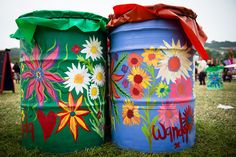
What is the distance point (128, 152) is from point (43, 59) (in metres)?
1.42

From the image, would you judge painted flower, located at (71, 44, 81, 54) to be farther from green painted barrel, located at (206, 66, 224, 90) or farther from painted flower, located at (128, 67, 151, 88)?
green painted barrel, located at (206, 66, 224, 90)

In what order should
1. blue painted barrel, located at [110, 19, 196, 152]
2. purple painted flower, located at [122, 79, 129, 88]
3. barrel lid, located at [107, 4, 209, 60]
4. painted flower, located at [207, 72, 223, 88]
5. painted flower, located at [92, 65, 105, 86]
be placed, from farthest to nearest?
1. painted flower, located at [207, 72, 223, 88]
2. painted flower, located at [92, 65, 105, 86]
3. purple painted flower, located at [122, 79, 129, 88]
4. blue painted barrel, located at [110, 19, 196, 152]
5. barrel lid, located at [107, 4, 209, 60]

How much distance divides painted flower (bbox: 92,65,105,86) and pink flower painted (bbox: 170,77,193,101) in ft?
2.83

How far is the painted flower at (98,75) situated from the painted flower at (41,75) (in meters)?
0.41

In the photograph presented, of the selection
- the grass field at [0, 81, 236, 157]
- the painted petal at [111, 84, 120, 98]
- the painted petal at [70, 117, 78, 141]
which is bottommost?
the grass field at [0, 81, 236, 157]

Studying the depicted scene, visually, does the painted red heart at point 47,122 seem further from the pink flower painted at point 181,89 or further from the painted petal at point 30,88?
the pink flower painted at point 181,89

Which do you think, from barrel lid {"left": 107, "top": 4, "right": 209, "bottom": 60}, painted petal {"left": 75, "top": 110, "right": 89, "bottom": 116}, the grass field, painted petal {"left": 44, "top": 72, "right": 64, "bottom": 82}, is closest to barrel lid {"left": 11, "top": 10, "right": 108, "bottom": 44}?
barrel lid {"left": 107, "top": 4, "right": 209, "bottom": 60}

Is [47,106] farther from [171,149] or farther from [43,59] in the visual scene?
[171,149]

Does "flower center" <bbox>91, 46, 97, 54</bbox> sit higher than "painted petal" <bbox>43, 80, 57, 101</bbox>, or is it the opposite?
"flower center" <bbox>91, 46, 97, 54</bbox>

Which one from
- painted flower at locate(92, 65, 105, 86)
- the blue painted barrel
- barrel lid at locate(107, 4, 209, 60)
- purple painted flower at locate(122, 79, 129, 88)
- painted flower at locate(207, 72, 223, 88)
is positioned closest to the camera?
barrel lid at locate(107, 4, 209, 60)

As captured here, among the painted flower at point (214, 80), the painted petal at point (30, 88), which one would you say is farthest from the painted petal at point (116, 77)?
Answer: the painted flower at point (214, 80)

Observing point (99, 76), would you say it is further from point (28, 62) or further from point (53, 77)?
point (28, 62)

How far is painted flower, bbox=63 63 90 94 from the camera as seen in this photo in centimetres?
281

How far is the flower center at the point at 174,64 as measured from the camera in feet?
9.11
